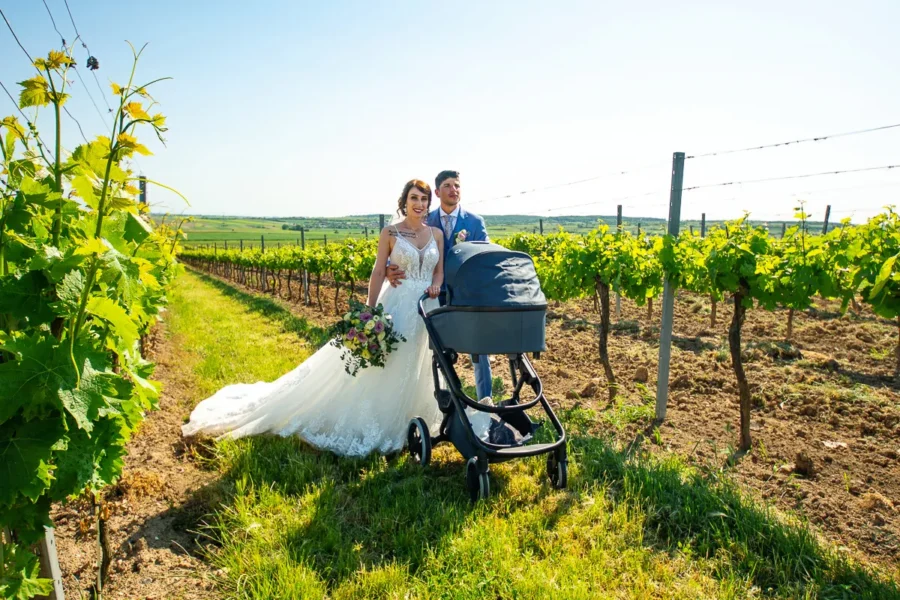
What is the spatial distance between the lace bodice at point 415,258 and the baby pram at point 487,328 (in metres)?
0.73

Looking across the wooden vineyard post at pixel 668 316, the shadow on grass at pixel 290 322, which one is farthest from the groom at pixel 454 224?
the shadow on grass at pixel 290 322

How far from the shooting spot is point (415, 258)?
13.4ft

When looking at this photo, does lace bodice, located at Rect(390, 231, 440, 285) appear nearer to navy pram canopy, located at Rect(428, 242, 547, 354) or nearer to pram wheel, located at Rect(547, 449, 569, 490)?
navy pram canopy, located at Rect(428, 242, 547, 354)

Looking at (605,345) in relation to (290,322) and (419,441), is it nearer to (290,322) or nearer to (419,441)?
(419,441)

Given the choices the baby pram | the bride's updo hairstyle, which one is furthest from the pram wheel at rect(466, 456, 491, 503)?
the bride's updo hairstyle

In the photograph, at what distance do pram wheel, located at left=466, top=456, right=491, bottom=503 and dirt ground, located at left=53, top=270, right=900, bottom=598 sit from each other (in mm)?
1410

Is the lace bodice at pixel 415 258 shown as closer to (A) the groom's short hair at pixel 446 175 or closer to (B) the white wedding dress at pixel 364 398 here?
(B) the white wedding dress at pixel 364 398

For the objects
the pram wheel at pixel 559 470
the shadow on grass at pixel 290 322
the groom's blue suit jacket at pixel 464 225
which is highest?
the groom's blue suit jacket at pixel 464 225

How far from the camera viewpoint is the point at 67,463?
5.08 feet

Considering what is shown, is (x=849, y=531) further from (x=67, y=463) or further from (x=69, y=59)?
(x=69, y=59)

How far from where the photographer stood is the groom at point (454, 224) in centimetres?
413

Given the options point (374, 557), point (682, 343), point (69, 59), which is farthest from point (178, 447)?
point (682, 343)

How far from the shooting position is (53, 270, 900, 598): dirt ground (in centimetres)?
273

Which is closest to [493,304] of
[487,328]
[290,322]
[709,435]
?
[487,328]
